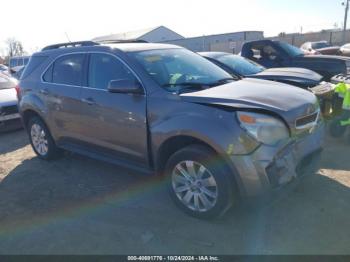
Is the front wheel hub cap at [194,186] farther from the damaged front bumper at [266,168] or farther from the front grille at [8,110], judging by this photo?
the front grille at [8,110]

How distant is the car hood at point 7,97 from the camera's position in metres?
7.56

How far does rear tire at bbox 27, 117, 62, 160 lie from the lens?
5408mm

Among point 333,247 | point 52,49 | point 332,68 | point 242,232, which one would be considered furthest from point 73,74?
point 332,68

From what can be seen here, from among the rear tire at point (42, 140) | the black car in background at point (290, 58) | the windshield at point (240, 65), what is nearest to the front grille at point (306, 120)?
the windshield at point (240, 65)

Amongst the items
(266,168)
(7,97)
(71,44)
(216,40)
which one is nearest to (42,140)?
(71,44)

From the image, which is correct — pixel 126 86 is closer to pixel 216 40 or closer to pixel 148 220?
pixel 148 220

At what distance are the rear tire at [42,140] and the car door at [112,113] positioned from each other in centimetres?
118

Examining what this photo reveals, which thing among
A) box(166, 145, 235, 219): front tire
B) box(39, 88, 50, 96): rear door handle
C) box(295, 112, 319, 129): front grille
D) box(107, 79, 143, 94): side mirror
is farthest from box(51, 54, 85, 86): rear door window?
box(295, 112, 319, 129): front grille

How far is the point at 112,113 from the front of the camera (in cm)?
397

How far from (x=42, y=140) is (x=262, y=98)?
384 cm

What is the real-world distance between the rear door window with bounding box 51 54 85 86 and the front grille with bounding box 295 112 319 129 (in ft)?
9.24

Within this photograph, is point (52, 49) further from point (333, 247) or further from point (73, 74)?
point (333, 247)

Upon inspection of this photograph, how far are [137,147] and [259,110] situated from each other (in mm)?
1480

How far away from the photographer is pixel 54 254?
3.12 meters
